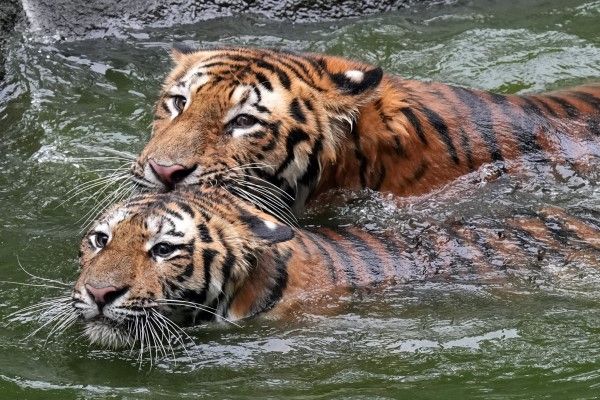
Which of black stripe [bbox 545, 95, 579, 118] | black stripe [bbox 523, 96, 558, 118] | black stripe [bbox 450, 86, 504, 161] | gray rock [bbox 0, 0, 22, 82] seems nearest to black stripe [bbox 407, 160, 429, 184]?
black stripe [bbox 450, 86, 504, 161]

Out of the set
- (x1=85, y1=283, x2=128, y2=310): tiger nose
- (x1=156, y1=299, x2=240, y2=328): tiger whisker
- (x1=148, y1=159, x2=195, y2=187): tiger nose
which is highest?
(x1=148, y1=159, x2=195, y2=187): tiger nose

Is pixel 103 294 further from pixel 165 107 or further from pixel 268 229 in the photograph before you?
pixel 165 107

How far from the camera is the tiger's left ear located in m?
4.95

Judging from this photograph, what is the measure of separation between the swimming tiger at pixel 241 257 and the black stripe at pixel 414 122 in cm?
51

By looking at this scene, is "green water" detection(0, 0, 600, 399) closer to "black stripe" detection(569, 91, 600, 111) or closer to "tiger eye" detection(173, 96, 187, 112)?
"black stripe" detection(569, 91, 600, 111)

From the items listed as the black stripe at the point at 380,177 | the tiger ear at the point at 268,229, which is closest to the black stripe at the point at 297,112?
the black stripe at the point at 380,177

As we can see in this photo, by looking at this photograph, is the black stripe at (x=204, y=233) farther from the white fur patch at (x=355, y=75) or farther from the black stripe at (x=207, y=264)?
the white fur patch at (x=355, y=75)

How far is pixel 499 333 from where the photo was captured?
418 centimetres

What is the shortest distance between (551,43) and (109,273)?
13.8 ft

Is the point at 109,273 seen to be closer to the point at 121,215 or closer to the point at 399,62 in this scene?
the point at 121,215

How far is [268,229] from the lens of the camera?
4.16 metres

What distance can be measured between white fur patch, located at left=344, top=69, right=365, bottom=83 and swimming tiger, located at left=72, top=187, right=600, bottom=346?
0.69 metres

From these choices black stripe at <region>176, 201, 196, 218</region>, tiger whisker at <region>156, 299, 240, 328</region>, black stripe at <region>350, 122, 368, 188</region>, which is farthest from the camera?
black stripe at <region>350, 122, 368, 188</region>

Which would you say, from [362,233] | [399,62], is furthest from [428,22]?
[362,233]
